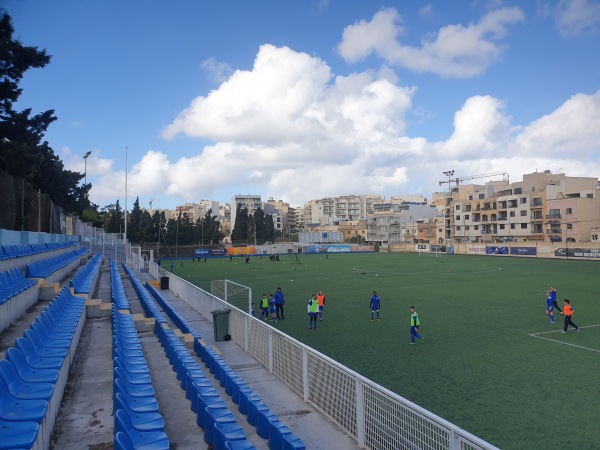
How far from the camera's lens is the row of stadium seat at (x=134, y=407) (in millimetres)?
4012

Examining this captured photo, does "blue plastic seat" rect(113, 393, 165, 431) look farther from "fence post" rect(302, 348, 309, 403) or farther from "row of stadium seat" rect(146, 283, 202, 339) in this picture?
"row of stadium seat" rect(146, 283, 202, 339)

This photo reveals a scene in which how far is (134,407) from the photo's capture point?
488 centimetres

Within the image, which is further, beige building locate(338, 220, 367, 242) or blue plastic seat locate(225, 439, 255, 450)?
beige building locate(338, 220, 367, 242)

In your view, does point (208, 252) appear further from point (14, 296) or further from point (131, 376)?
point (131, 376)

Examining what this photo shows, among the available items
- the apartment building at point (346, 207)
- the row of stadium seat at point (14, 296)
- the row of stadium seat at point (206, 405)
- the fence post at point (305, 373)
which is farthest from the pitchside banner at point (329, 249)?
the fence post at point (305, 373)

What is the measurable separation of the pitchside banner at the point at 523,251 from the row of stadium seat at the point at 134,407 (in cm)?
6913

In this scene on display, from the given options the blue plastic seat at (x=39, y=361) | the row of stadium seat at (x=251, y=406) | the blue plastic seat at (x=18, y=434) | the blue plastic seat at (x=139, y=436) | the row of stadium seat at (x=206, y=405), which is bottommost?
the row of stadium seat at (x=251, y=406)

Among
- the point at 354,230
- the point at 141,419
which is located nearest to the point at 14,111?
the point at 141,419

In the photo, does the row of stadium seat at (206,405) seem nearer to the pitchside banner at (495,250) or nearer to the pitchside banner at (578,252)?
the pitchside banner at (578,252)

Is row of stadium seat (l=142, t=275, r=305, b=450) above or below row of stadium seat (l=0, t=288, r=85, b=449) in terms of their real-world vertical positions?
below

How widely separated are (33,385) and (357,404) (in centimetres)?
412

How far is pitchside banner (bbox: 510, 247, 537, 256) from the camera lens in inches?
2549

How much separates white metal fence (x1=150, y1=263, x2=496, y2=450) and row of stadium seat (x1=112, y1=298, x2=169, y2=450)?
2705mm

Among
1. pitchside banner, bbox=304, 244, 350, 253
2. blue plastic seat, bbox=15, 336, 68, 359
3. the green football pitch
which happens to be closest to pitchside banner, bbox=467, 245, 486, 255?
pitchside banner, bbox=304, 244, 350, 253
